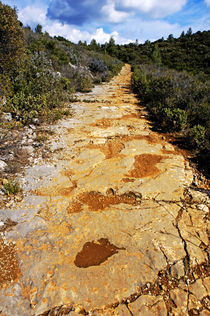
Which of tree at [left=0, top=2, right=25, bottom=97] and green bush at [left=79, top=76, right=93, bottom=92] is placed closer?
tree at [left=0, top=2, right=25, bottom=97]

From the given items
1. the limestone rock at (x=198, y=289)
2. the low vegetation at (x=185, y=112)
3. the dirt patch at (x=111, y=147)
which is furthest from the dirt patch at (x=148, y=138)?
the limestone rock at (x=198, y=289)

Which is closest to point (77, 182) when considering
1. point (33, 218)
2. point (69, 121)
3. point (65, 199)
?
point (65, 199)

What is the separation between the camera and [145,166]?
161 inches

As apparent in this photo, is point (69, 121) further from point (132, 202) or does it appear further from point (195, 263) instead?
point (195, 263)

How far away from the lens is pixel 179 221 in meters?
2.80

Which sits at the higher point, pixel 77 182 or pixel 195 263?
pixel 77 182

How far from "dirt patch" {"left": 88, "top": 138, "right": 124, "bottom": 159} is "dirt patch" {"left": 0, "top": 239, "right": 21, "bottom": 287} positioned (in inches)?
106

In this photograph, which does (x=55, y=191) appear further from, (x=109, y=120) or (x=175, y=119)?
(x=175, y=119)

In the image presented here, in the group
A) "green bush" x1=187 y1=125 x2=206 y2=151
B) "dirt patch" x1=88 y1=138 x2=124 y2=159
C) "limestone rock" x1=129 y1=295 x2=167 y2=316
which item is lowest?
"limestone rock" x1=129 y1=295 x2=167 y2=316

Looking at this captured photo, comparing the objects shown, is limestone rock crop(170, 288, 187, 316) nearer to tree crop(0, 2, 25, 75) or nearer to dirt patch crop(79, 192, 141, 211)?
dirt patch crop(79, 192, 141, 211)

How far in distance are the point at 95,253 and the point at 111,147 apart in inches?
116

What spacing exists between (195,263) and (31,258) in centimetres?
197

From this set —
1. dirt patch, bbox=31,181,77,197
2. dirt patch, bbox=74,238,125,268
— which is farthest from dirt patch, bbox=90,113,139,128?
dirt patch, bbox=74,238,125,268

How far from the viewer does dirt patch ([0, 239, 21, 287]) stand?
6.82 feet
